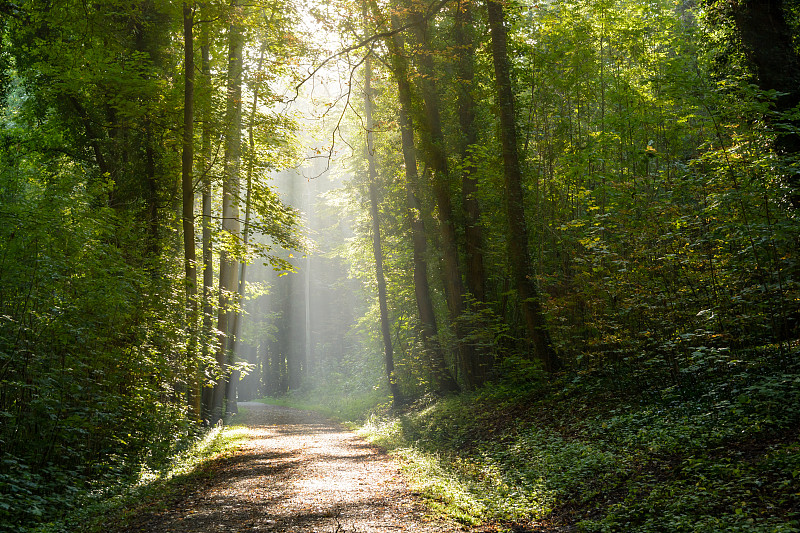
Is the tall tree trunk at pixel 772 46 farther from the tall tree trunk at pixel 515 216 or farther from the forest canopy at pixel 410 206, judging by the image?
the tall tree trunk at pixel 515 216

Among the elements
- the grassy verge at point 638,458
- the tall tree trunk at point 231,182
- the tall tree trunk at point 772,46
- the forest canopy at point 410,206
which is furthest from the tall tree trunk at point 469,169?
the tall tree trunk at point 772,46

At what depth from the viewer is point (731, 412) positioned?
6.05 meters

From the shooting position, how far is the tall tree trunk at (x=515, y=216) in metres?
10.9

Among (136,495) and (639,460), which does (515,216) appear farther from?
(136,495)

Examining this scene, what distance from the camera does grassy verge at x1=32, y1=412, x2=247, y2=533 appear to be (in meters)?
5.85

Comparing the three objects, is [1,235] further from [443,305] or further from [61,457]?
[443,305]

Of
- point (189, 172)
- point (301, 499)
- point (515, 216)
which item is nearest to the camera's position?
point (301, 499)

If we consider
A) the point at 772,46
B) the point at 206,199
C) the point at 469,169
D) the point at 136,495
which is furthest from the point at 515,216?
the point at 206,199

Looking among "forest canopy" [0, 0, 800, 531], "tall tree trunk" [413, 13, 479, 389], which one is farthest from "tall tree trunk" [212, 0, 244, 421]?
"tall tree trunk" [413, 13, 479, 389]

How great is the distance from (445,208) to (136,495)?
9906mm

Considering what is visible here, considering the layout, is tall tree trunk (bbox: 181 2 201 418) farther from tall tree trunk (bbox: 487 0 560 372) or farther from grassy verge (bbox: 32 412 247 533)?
tall tree trunk (bbox: 487 0 560 372)

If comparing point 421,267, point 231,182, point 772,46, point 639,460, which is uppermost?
point 231,182

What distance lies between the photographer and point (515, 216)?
11.2 metres

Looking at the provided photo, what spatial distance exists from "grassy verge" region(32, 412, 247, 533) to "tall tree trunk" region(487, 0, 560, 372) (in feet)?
22.3
